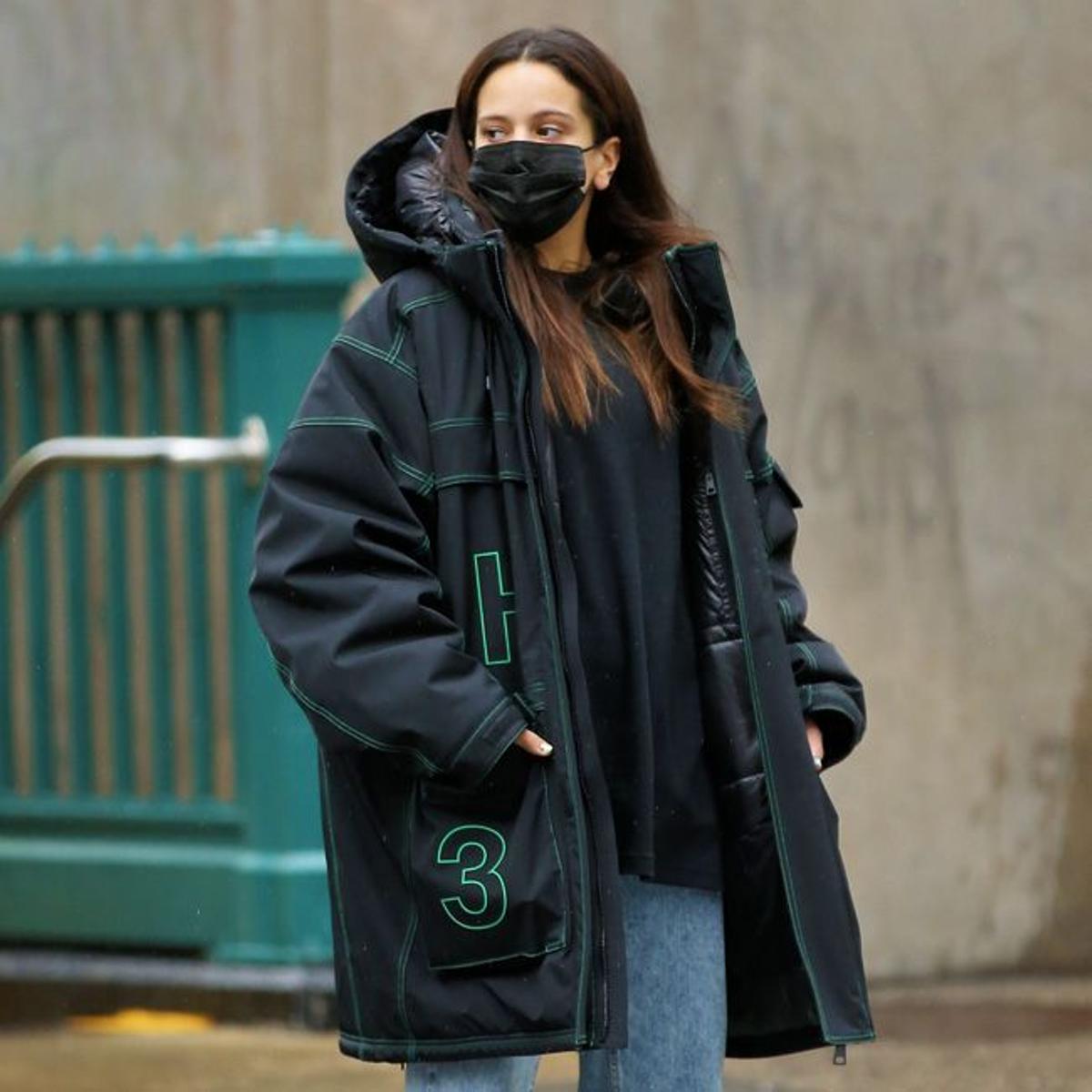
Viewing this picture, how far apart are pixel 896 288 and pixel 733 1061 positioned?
209cm

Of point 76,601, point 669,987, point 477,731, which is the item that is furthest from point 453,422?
point 76,601

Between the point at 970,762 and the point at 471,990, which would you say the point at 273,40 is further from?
the point at 471,990

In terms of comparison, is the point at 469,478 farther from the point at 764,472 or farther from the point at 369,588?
the point at 764,472

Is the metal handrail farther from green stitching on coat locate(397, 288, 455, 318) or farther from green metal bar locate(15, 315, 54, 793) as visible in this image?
green stitching on coat locate(397, 288, 455, 318)

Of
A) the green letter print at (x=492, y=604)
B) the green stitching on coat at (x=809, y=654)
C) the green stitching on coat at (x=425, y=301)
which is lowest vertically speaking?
the green stitching on coat at (x=809, y=654)

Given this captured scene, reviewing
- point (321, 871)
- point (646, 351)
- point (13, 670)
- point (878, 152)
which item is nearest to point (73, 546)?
point (13, 670)

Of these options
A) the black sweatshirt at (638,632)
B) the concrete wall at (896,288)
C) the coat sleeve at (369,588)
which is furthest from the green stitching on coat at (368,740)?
the concrete wall at (896,288)

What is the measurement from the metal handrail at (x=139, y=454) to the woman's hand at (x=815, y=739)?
3042 millimetres

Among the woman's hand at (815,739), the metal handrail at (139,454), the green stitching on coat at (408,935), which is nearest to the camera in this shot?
the green stitching on coat at (408,935)

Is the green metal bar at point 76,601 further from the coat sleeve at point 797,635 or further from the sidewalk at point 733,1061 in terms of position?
the coat sleeve at point 797,635

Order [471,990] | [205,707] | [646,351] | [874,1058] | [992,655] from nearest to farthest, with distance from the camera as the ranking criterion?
[471,990], [646,351], [874,1058], [205,707], [992,655]

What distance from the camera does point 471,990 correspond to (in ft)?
10.7

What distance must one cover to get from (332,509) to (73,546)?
3.70 metres

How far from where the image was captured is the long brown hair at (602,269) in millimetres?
3438
